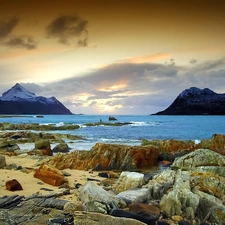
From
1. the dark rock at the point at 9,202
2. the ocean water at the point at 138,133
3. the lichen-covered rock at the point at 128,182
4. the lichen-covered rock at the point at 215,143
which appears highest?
the dark rock at the point at 9,202

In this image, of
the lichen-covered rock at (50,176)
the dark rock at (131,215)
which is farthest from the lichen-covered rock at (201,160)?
the dark rock at (131,215)

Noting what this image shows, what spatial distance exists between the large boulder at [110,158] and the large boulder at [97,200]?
8438 mm

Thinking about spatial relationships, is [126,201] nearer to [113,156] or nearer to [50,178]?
[50,178]

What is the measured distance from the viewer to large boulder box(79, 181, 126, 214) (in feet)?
19.6

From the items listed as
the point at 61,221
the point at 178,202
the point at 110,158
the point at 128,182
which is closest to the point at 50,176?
the point at 128,182

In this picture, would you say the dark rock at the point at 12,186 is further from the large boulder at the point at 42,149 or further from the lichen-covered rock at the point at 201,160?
the large boulder at the point at 42,149

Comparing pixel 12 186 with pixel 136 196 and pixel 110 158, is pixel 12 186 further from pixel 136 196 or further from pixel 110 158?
pixel 110 158

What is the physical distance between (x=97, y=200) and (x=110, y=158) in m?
10.6

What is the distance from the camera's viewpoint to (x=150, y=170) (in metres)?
16.2

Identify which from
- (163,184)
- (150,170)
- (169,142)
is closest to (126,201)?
(163,184)

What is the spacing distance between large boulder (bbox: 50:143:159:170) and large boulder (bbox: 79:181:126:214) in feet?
27.7

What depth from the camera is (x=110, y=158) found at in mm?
16859

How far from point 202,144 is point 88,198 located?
63.8ft

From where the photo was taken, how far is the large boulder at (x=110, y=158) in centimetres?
1573
